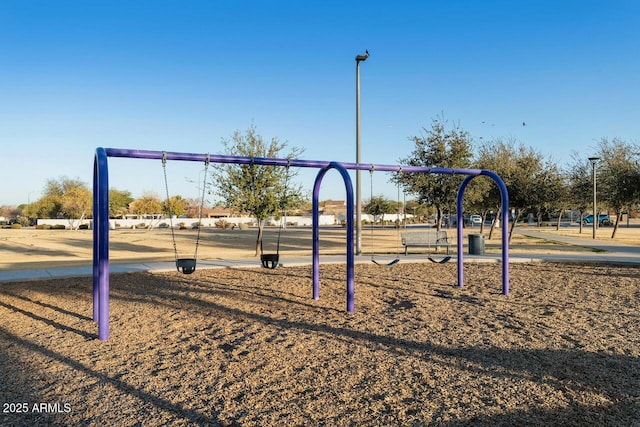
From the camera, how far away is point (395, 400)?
409 centimetres

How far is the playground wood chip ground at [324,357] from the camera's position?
12.7 ft

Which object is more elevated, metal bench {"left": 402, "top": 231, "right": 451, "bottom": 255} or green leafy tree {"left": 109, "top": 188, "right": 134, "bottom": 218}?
green leafy tree {"left": 109, "top": 188, "right": 134, "bottom": 218}

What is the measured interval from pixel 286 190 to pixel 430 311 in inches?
389

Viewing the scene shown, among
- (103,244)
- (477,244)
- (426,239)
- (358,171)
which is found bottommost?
(477,244)

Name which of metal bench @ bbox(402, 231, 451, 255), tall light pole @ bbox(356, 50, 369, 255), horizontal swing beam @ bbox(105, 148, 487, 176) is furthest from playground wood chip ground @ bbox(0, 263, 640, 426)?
tall light pole @ bbox(356, 50, 369, 255)

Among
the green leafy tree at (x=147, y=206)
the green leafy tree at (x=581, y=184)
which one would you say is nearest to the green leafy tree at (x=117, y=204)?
the green leafy tree at (x=147, y=206)

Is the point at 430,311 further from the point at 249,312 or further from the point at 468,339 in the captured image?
the point at 249,312

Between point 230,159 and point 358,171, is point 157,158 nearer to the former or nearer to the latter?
point 230,159

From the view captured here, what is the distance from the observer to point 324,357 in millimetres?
5328

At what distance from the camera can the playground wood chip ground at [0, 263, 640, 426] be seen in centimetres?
387

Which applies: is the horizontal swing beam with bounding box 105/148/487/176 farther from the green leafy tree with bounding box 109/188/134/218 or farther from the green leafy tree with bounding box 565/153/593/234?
the green leafy tree with bounding box 109/188/134/218

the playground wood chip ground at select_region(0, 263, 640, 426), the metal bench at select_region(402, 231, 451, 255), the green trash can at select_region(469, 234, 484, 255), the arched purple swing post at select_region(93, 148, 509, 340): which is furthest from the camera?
the green trash can at select_region(469, 234, 484, 255)

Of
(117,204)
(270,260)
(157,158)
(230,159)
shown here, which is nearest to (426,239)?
(270,260)

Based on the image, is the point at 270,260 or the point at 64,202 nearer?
the point at 270,260
